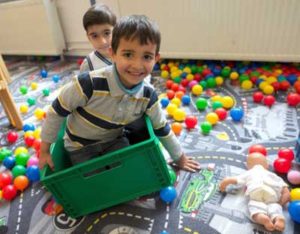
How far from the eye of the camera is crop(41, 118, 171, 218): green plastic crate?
0.79 m

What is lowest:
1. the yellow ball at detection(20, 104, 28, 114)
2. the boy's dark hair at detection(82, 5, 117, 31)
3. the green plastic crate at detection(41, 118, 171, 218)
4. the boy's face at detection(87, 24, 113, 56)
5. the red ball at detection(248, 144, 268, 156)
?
the yellow ball at detection(20, 104, 28, 114)

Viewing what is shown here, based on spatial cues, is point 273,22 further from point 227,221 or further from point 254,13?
point 227,221

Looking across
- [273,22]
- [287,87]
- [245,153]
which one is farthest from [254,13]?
[245,153]

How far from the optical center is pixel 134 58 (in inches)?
30.8

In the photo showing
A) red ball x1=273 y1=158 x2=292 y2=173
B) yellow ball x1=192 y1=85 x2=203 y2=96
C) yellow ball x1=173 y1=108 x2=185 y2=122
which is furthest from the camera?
yellow ball x1=192 y1=85 x2=203 y2=96

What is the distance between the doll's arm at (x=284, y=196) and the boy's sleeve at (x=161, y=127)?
370 mm

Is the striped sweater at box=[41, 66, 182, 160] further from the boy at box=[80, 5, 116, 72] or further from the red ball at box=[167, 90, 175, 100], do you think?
the red ball at box=[167, 90, 175, 100]

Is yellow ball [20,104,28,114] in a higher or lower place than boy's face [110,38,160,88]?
lower

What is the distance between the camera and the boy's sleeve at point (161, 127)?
36.3 inches

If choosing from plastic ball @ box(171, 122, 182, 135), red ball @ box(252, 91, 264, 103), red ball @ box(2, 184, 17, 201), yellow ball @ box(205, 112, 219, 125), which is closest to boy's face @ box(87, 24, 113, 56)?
plastic ball @ box(171, 122, 182, 135)

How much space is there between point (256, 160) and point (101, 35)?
0.83 meters

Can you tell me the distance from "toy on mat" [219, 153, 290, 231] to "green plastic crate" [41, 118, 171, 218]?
0.26m

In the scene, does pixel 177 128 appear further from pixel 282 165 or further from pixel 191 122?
pixel 282 165

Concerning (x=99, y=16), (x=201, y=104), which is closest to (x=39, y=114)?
(x=99, y=16)
